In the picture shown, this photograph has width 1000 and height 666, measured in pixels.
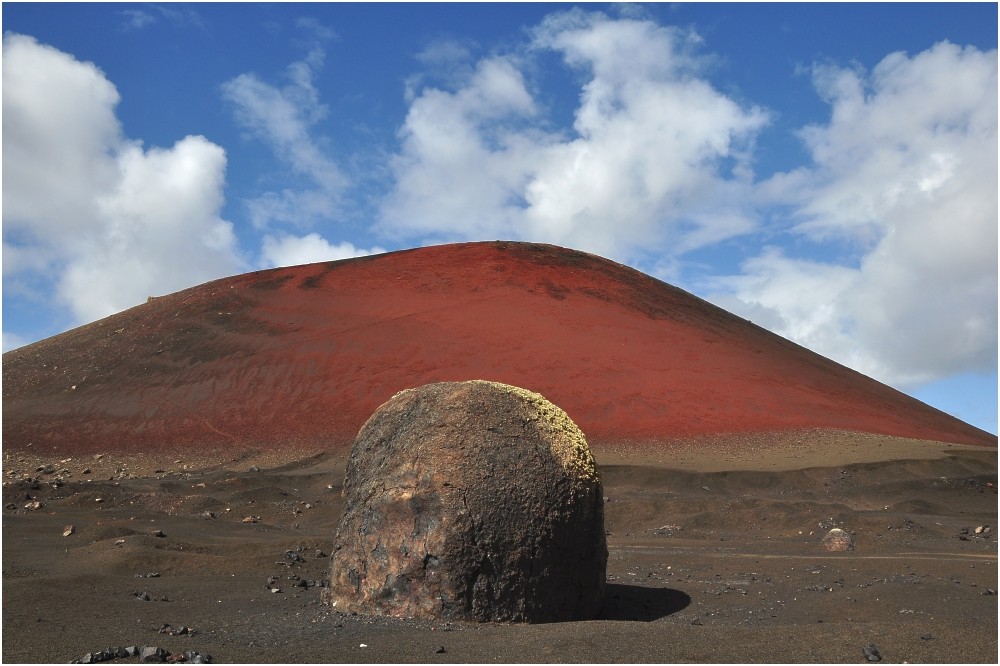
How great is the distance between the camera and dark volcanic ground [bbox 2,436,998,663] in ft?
16.3

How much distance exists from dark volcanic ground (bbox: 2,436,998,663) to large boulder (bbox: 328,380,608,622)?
0.90ft

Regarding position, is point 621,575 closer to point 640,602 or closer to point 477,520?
point 640,602

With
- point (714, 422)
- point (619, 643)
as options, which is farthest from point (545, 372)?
point (619, 643)

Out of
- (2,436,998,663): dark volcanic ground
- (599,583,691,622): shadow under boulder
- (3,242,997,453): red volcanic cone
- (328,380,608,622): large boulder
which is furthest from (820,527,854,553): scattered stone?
(3,242,997,453): red volcanic cone

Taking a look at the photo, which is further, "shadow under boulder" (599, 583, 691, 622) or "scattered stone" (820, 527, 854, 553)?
"scattered stone" (820, 527, 854, 553)

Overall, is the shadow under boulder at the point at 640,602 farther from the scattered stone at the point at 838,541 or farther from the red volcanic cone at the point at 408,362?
the red volcanic cone at the point at 408,362

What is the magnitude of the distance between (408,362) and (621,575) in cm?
1936

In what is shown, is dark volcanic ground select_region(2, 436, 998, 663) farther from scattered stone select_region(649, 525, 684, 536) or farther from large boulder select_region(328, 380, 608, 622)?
large boulder select_region(328, 380, 608, 622)

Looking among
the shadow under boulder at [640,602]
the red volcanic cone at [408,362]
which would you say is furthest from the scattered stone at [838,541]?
the red volcanic cone at [408,362]

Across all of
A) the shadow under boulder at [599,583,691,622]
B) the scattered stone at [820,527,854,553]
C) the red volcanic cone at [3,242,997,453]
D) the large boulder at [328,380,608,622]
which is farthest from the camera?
the red volcanic cone at [3,242,997,453]

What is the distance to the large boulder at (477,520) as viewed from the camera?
19.0 ft

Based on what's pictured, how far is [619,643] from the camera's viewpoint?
491 cm

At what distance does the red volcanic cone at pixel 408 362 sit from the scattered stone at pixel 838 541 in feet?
39.3

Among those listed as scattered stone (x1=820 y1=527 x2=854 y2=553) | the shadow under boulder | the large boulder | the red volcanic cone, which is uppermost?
the red volcanic cone
